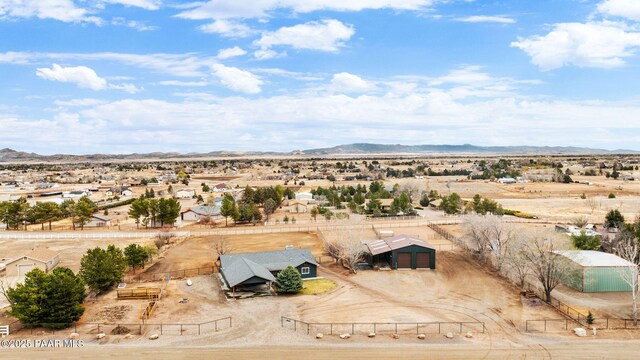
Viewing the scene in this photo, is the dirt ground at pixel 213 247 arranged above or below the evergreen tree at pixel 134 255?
below

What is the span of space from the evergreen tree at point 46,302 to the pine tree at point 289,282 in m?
13.8

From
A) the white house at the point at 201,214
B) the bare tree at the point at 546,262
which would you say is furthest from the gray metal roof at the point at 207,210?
the bare tree at the point at 546,262

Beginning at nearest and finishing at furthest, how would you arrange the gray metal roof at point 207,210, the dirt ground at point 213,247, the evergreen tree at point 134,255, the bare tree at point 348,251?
1. the bare tree at point 348,251
2. the evergreen tree at point 134,255
3. the dirt ground at point 213,247
4. the gray metal roof at point 207,210

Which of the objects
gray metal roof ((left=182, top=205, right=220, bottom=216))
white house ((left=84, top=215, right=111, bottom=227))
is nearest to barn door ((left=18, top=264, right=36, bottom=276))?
white house ((left=84, top=215, right=111, bottom=227))

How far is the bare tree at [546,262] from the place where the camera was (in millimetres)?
34312

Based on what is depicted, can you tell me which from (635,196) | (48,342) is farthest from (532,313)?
(635,196)

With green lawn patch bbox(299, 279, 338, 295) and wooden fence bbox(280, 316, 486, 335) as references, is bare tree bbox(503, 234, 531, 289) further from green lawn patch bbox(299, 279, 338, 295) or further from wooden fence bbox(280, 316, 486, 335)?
green lawn patch bbox(299, 279, 338, 295)

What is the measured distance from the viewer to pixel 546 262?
34.3m

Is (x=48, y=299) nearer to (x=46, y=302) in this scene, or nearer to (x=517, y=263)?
(x=46, y=302)

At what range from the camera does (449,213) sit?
76.0 meters

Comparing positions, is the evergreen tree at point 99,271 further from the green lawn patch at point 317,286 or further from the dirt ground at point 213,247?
the green lawn patch at point 317,286

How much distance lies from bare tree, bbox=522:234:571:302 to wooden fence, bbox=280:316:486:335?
7511 millimetres

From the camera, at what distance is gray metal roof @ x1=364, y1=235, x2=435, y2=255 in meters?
44.6

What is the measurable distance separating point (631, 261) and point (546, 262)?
238 inches
